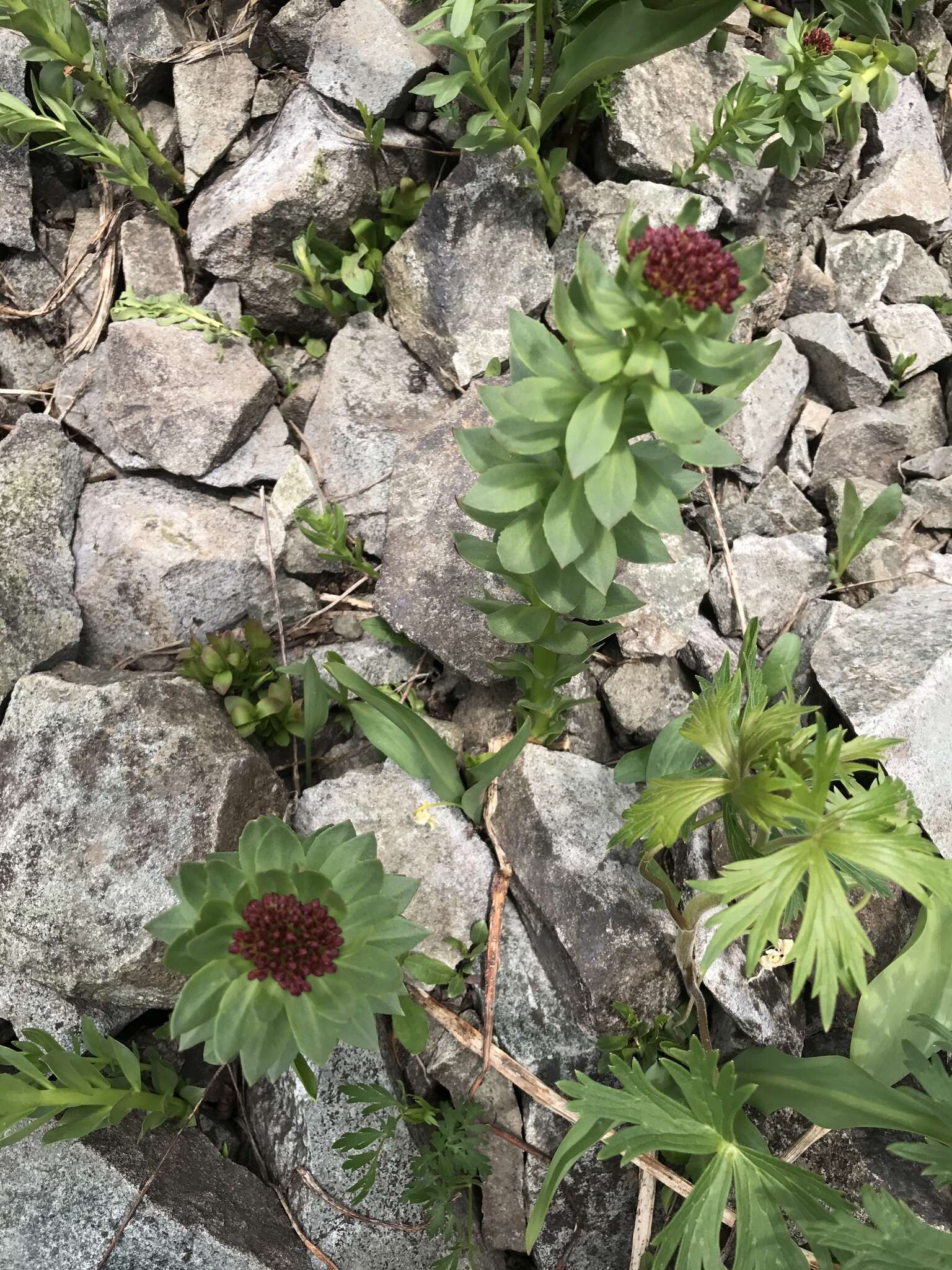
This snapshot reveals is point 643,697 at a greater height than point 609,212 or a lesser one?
lesser

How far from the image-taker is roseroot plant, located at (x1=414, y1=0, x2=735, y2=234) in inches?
92.0

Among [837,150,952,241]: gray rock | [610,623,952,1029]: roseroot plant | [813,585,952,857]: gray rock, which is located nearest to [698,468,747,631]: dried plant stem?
[813,585,952,857]: gray rock

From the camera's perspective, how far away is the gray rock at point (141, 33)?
9.68 feet

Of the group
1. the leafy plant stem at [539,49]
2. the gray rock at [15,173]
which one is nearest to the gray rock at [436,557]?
the leafy plant stem at [539,49]

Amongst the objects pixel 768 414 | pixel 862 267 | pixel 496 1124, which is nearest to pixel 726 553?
pixel 768 414

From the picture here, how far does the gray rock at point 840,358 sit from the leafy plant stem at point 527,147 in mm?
913

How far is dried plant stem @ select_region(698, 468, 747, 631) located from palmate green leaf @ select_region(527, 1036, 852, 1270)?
1.32 m

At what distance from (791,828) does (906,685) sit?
89 centimetres

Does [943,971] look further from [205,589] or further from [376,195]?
[376,195]

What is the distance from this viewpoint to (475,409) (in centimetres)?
275

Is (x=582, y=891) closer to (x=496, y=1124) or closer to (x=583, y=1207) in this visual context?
(x=496, y=1124)

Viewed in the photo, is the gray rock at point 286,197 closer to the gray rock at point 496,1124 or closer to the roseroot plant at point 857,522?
the roseroot plant at point 857,522

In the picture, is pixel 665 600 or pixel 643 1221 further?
pixel 665 600

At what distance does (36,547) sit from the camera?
2.69m
